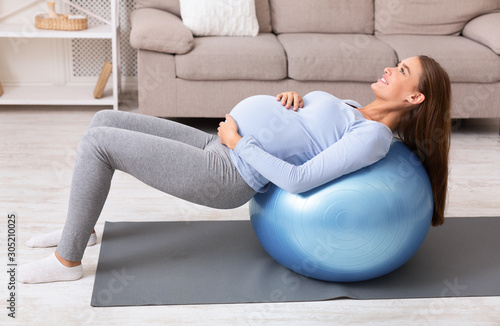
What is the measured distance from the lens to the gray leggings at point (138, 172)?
1778 mm

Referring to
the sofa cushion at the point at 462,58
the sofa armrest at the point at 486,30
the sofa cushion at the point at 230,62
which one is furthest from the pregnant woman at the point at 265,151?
the sofa armrest at the point at 486,30

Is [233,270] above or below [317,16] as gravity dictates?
below

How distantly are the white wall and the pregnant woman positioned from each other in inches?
83.4

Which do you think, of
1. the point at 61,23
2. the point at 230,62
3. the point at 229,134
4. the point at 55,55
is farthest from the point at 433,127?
the point at 55,55

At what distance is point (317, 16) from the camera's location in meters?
3.55

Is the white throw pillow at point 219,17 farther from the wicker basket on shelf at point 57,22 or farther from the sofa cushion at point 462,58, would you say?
the sofa cushion at point 462,58

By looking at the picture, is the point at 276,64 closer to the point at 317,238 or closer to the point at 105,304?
the point at 317,238

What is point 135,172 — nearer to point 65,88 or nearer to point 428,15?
point 65,88

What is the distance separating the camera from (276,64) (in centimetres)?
312

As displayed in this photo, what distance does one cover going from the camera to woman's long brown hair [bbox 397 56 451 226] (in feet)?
5.95

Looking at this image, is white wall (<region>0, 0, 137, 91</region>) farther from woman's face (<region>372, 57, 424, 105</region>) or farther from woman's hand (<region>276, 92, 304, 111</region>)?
woman's face (<region>372, 57, 424, 105</region>)

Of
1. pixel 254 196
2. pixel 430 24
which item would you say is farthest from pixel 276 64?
pixel 254 196

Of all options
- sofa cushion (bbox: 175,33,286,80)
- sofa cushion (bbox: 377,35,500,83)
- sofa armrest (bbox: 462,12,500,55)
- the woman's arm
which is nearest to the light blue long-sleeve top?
the woman's arm

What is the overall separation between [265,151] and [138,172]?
14.8 inches
